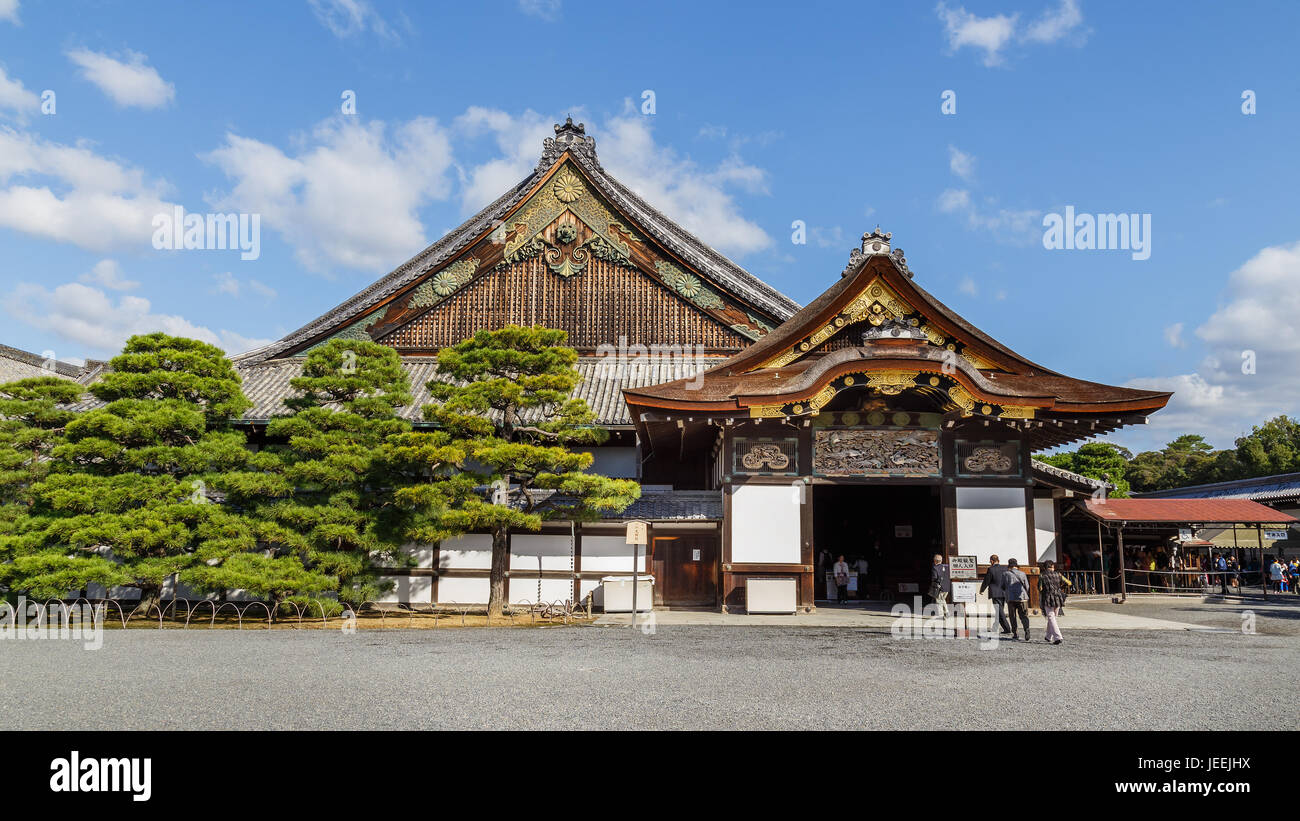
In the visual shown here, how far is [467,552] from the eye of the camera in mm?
18422

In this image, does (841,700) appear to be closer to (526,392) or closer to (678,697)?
(678,697)

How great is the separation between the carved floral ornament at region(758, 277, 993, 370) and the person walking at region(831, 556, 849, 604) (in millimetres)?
5974

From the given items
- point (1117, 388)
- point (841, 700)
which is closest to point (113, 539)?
point (841, 700)

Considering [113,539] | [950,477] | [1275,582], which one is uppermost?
[950,477]

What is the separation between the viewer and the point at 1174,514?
84.4ft

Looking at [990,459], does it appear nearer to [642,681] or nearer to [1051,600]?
[1051,600]

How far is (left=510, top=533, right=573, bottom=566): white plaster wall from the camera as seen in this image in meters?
18.3

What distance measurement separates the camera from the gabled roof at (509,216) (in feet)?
76.3

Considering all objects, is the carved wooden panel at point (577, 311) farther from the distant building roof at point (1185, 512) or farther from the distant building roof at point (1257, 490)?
the distant building roof at point (1257, 490)

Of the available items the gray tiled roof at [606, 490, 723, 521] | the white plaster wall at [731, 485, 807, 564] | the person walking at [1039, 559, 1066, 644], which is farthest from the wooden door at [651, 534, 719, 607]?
the person walking at [1039, 559, 1066, 644]

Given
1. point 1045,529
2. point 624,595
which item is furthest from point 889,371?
point 624,595

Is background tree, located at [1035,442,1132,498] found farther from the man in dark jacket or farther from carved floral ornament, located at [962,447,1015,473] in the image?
the man in dark jacket

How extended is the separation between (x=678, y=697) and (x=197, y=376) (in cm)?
1359

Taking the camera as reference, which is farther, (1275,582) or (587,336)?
(1275,582)
